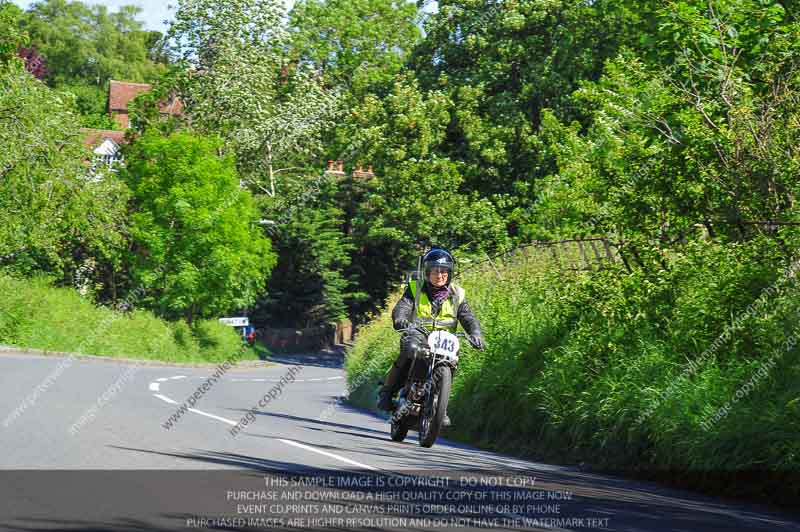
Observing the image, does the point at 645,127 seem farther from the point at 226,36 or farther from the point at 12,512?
Answer: the point at 226,36

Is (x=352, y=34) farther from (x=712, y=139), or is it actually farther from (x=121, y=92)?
(x=712, y=139)

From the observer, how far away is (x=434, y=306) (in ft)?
38.8

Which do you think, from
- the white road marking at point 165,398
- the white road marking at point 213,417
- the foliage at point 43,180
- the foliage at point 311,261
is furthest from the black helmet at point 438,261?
the foliage at point 311,261

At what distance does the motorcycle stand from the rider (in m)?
0.09

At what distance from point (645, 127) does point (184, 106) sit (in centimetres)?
4723

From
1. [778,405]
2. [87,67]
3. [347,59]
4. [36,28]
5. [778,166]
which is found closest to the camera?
[778,405]

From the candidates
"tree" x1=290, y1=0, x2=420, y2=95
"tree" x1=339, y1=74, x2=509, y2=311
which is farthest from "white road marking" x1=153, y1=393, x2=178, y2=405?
"tree" x1=290, y1=0, x2=420, y2=95

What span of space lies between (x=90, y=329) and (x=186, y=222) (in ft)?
22.8

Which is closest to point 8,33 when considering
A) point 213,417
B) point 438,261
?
point 213,417

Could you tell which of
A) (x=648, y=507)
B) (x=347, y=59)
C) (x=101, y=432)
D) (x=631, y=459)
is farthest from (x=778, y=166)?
(x=347, y=59)

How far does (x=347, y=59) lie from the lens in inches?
2805

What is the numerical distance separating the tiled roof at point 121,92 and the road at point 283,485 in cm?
8880

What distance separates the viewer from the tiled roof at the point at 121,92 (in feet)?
334

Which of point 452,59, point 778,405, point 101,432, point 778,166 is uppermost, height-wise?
point 452,59
